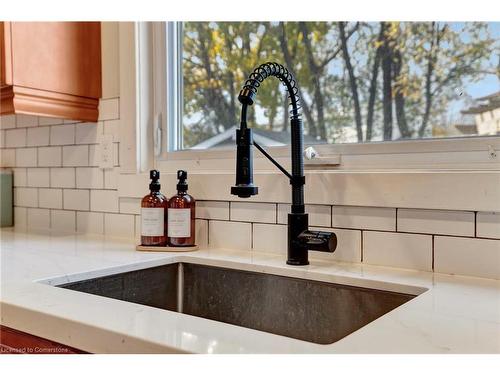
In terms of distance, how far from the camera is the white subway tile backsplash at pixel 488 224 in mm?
1058

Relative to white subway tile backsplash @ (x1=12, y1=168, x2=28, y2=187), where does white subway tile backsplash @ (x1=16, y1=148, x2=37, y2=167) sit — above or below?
above

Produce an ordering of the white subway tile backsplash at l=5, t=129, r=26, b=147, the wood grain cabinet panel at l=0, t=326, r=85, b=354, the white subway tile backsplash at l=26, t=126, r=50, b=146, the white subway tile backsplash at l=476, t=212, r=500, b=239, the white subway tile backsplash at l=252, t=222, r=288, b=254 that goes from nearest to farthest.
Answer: the wood grain cabinet panel at l=0, t=326, r=85, b=354 → the white subway tile backsplash at l=476, t=212, r=500, b=239 → the white subway tile backsplash at l=252, t=222, r=288, b=254 → the white subway tile backsplash at l=26, t=126, r=50, b=146 → the white subway tile backsplash at l=5, t=129, r=26, b=147

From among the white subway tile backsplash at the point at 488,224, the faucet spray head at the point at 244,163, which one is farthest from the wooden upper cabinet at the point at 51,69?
the white subway tile backsplash at the point at 488,224

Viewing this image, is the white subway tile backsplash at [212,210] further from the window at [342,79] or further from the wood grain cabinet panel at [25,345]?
the wood grain cabinet panel at [25,345]

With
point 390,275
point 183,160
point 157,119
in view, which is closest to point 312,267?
point 390,275

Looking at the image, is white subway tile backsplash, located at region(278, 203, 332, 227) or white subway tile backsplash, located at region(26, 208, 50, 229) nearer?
white subway tile backsplash, located at region(278, 203, 332, 227)

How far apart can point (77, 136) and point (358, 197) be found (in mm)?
1165

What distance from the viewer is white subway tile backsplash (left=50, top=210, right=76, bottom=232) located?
196 cm

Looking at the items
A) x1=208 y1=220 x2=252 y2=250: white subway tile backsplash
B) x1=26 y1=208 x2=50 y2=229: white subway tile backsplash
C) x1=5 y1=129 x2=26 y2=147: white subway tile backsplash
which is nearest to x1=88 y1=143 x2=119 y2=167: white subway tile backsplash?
x1=26 y1=208 x2=50 y2=229: white subway tile backsplash

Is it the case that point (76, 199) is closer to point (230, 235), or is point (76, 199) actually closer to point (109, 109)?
point (109, 109)

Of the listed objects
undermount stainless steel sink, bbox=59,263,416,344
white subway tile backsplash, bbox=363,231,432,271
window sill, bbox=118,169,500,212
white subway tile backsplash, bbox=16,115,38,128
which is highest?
white subway tile backsplash, bbox=16,115,38,128

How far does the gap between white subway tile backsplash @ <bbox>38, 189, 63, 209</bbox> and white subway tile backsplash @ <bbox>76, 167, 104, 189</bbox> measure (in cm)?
14

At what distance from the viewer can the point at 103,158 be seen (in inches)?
71.9

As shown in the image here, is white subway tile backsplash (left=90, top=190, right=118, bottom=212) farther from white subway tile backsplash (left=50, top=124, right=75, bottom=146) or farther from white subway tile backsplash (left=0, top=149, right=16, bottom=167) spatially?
white subway tile backsplash (left=0, top=149, right=16, bottom=167)
